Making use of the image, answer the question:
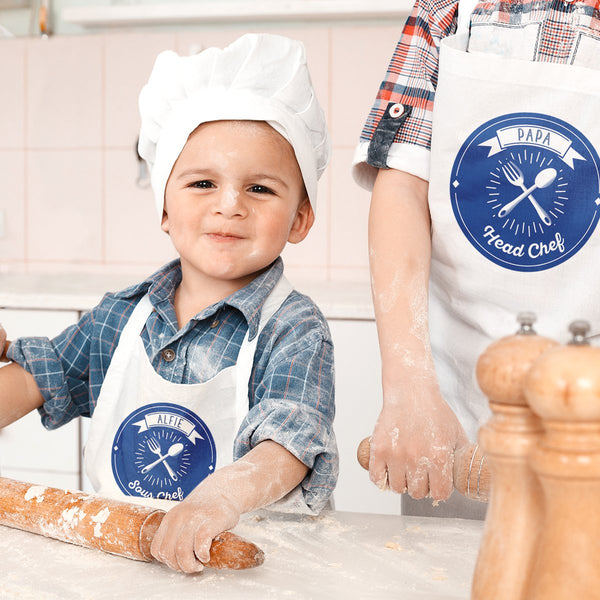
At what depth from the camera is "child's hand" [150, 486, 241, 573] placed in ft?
1.98

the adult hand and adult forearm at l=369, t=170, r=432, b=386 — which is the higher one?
adult forearm at l=369, t=170, r=432, b=386

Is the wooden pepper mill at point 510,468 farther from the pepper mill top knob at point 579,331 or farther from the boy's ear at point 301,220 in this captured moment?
the boy's ear at point 301,220

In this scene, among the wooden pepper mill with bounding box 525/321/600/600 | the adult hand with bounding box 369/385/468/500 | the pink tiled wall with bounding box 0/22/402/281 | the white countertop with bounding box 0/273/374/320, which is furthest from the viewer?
the pink tiled wall with bounding box 0/22/402/281

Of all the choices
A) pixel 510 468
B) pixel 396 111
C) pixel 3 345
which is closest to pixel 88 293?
pixel 3 345

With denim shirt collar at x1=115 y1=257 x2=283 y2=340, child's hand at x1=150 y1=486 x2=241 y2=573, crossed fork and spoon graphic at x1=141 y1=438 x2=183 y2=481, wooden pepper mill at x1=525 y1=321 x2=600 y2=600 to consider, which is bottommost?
crossed fork and spoon graphic at x1=141 y1=438 x2=183 y2=481

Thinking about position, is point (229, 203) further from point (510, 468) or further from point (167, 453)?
point (510, 468)

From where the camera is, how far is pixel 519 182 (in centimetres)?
88

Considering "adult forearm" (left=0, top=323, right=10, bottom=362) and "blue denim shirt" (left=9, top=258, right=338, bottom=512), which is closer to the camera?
Result: "blue denim shirt" (left=9, top=258, right=338, bottom=512)

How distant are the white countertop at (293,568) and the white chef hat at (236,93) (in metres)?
0.50

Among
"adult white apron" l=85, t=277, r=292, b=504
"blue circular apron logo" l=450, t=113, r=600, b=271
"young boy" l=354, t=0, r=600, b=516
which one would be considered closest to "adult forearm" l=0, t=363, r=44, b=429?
"adult white apron" l=85, t=277, r=292, b=504

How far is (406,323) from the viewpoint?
81cm

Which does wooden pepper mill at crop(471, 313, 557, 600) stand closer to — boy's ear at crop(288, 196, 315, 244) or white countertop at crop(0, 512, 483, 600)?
white countertop at crop(0, 512, 483, 600)

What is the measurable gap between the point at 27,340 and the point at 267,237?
35 centimetres

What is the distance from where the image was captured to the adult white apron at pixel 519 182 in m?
0.87
